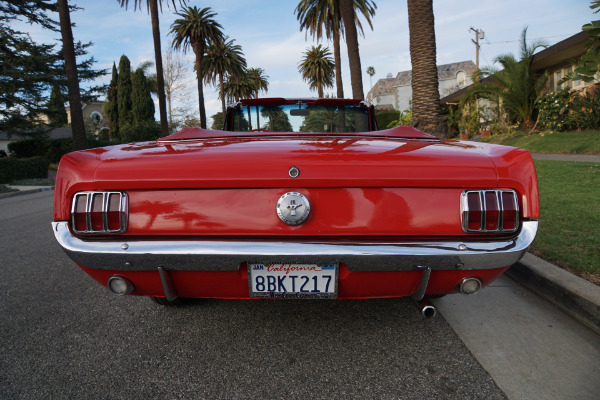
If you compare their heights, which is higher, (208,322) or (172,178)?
(172,178)

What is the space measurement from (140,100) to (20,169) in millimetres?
27919

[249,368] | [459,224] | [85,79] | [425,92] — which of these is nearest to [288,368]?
[249,368]

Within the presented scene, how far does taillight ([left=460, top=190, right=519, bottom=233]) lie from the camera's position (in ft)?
6.39

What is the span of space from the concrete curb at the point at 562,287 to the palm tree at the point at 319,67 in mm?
48461

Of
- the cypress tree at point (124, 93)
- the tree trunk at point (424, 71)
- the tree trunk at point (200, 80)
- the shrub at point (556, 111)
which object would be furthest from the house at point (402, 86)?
the tree trunk at point (424, 71)

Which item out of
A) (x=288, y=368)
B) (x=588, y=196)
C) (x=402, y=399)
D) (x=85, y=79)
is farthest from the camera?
(x=85, y=79)

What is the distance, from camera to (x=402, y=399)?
6.18 ft

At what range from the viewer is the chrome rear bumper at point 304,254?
6.20ft

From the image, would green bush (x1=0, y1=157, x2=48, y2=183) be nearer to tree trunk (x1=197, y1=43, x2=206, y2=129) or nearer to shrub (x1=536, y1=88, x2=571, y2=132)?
tree trunk (x1=197, y1=43, x2=206, y2=129)

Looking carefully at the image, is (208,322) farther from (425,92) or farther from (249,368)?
(425,92)

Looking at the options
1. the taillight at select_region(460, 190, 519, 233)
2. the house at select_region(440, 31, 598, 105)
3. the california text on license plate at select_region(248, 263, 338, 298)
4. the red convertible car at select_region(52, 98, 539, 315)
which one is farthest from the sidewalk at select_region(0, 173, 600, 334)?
the house at select_region(440, 31, 598, 105)

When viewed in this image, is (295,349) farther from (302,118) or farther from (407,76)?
(407,76)

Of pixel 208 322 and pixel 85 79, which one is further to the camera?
pixel 85 79

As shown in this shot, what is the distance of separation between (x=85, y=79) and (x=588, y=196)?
26.9 metres
